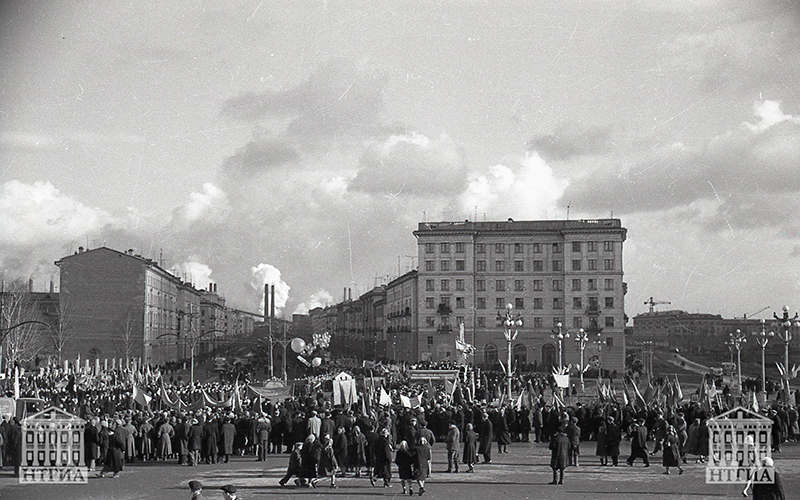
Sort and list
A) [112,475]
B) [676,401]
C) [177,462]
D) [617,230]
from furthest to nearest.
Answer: [617,230]
[676,401]
[177,462]
[112,475]

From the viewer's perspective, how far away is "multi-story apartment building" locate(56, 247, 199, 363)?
268 ft

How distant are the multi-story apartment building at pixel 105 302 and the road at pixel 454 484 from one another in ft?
210

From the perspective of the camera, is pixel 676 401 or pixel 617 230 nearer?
pixel 676 401

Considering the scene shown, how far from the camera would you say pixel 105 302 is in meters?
82.6

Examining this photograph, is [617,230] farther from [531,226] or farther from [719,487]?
[719,487]

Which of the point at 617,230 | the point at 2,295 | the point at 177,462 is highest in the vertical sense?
the point at 617,230

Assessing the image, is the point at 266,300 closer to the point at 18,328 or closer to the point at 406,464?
the point at 18,328

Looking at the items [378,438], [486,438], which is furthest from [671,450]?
[378,438]

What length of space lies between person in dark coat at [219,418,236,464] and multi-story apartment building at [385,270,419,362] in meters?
64.6

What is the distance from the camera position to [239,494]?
16734mm

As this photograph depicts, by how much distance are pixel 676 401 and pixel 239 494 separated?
17814 mm

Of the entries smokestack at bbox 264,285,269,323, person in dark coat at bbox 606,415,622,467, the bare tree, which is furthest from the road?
smokestack at bbox 264,285,269,323

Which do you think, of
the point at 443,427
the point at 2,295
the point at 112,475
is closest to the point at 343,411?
the point at 443,427

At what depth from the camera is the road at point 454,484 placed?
1647 cm
